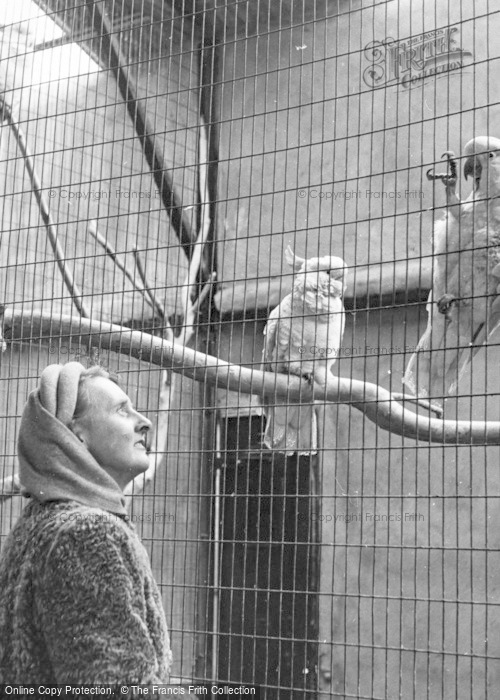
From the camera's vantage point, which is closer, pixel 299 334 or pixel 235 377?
pixel 235 377

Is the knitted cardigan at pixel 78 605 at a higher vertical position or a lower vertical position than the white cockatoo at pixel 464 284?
lower

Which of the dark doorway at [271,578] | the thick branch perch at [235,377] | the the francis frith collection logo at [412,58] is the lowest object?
the dark doorway at [271,578]

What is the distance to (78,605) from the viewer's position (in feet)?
3.90

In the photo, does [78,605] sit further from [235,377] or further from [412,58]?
[412,58]

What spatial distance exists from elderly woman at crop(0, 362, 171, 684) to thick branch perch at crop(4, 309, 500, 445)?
196 cm

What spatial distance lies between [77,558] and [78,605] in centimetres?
7

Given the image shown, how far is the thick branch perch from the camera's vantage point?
3381mm

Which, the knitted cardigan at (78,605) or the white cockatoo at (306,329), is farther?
the white cockatoo at (306,329)

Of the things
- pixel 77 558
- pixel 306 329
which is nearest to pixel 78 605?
pixel 77 558

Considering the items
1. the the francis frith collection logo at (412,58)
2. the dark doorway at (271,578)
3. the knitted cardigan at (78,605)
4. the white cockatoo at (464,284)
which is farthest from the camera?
the dark doorway at (271,578)

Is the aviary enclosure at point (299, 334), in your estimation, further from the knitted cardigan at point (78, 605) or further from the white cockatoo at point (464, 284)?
the knitted cardigan at point (78, 605)

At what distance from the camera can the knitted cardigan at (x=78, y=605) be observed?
1167mm

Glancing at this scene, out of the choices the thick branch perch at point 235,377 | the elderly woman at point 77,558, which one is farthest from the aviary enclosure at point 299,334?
the elderly woman at point 77,558

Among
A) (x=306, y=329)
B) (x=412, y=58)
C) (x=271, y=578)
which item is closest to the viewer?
(x=306, y=329)
